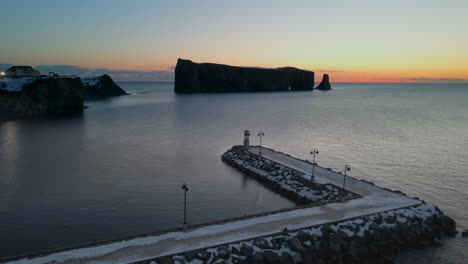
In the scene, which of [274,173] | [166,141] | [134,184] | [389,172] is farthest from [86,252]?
[166,141]

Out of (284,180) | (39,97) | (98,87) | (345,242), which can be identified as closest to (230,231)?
(345,242)

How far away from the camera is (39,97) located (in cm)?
9250

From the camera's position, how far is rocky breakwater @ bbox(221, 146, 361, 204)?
85.3ft

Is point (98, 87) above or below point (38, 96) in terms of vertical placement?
above

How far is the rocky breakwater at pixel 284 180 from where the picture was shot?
26000mm

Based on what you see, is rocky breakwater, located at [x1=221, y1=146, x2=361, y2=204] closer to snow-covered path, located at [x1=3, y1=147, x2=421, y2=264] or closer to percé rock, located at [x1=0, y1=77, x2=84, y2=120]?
snow-covered path, located at [x1=3, y1=147, x2=421, y2=264]

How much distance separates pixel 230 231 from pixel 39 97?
95.3 metres

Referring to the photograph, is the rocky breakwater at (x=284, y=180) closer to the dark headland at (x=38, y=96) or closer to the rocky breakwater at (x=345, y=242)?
the rocky breakwater at (x=345, y=242)

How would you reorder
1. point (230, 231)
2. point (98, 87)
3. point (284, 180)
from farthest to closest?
point (98, 87) < point (284, 180) < point (230, 231)

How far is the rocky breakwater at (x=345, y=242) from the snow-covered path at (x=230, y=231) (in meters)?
0.60

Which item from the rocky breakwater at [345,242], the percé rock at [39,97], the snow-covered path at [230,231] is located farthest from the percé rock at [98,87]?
the rocky breakwater at [345,242]

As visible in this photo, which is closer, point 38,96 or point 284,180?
point 284,180

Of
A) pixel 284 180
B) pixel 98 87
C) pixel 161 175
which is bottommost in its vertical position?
pixel 161 175

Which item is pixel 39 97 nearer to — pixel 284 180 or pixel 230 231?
pixel 284 180
